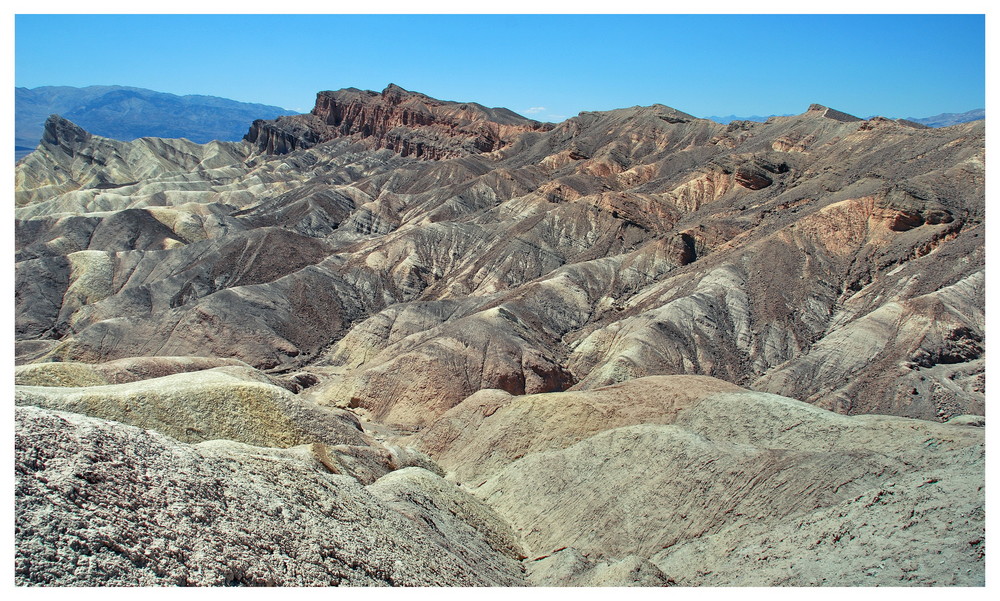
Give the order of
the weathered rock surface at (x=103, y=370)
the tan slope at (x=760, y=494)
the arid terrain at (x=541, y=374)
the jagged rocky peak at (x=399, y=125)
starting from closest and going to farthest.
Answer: the arid terrain at (x=541, y=374), the tan slope at (x=760, y=494), the weathered rock surface at (x=103, y=370), the jagged rocky peak at (x=399, y=125)

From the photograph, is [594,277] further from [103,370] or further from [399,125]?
[399,125]

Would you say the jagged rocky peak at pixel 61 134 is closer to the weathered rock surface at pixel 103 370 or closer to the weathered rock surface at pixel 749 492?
the weathered rock surface at pixel 103 370

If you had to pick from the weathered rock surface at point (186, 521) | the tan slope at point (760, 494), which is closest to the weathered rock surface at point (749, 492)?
the tan slope at point (760, 494)

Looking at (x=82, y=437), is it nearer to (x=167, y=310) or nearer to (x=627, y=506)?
(x=627, y=506)

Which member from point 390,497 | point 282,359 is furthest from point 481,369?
point 390,497

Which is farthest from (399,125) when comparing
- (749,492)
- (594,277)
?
(749,492)

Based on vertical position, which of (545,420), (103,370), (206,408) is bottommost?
(103,370)
